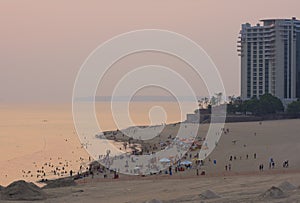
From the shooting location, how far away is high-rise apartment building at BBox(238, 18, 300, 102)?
125m

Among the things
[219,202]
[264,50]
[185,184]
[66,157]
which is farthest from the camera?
[264,50]

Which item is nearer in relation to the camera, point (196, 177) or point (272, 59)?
point (196, 177)

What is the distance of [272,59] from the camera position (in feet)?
429

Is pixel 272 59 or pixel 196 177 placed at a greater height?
pixel 272 59

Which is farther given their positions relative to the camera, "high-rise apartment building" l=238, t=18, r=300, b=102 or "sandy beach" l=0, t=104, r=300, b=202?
"high-rise apartment building" l=238, t=18, r=300, b=102

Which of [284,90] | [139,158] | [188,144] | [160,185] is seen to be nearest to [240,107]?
[284,90]

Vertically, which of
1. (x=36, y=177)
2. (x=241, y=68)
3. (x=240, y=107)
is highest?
(x=241, y=68)

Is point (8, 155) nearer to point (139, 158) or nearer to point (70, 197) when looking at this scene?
point (139, 158)

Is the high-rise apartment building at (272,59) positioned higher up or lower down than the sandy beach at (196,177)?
higher up

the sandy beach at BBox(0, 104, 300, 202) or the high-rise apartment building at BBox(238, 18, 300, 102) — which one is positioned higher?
the high-rise apartment building at BBox(238, 18, 300, 102)

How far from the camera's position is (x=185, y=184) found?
26656 millimetres

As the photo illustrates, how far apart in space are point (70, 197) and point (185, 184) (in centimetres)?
A: 575

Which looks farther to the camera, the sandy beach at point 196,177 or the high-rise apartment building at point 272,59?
the high-rise apartment building at point 272,59

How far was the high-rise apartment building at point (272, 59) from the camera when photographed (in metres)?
125
